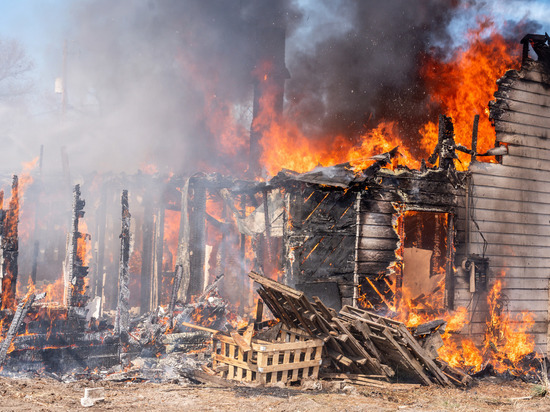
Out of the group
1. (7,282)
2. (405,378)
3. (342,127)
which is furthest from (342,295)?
(342,127)

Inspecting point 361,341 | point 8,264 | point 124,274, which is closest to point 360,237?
point 361,341

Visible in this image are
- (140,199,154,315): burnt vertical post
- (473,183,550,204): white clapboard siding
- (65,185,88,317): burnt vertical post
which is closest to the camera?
(65,185,88,317): burnt vertical post

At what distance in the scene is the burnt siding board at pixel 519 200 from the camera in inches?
498

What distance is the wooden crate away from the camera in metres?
8.03

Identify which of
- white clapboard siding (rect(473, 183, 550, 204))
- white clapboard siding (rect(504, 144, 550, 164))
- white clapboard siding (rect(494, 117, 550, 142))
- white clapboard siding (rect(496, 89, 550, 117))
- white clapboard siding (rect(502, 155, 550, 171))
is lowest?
white clapboard siding (rect(473, 183, 550, 204))

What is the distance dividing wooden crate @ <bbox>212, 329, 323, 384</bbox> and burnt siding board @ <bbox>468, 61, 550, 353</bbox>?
→ 235 inches

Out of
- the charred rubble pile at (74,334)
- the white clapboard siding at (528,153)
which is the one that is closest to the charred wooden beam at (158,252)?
the charred rubble pile at (74,334)

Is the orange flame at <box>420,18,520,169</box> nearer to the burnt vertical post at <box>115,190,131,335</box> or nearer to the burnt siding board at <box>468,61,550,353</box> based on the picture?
the burnt siding board at <box>468,61,550,353</box>

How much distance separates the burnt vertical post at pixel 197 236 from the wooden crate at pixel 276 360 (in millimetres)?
5179

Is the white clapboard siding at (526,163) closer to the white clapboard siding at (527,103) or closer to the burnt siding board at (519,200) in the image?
the burnt siding board at (519,200)

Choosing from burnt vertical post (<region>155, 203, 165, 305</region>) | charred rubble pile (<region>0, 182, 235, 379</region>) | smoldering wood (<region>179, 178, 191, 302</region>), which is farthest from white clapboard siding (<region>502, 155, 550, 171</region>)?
burnt vertical post (<region>155, 203, 165, 305</region>)

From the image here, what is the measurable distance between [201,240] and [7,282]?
17.8 feet

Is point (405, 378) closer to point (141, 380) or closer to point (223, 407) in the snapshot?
point (223, 407)

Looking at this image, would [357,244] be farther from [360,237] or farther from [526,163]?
[526,163]
